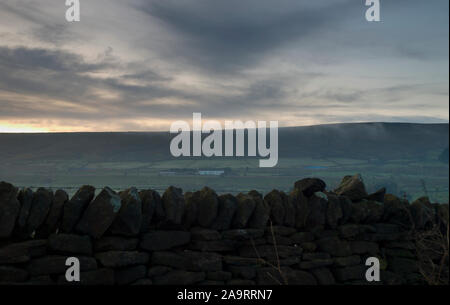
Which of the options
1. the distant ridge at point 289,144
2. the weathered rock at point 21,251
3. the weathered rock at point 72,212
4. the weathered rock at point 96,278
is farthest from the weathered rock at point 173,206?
the distant ridge at point 289,144

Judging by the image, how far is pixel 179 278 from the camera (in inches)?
202

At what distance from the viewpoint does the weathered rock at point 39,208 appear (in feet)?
15.6

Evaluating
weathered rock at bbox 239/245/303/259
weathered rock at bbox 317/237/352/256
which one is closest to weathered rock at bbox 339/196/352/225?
weathered rock at bbox 317/237/352/256

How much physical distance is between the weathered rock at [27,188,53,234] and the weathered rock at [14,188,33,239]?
4cm

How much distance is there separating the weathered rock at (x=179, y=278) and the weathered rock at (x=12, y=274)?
174 cm

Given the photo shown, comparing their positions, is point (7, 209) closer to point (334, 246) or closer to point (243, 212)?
point (243, 212)

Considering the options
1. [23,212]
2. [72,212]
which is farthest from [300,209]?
[23,212]

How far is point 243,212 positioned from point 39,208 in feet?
9.90

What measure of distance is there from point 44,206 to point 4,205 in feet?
1.57

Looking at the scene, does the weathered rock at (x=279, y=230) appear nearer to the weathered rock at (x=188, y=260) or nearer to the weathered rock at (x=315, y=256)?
the weathered rock at (x=315, y=256)

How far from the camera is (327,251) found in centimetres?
603

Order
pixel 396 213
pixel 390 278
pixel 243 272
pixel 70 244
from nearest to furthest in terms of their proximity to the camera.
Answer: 1. pixel 70 244
2. pixel 243 272
3. pixel 390 278
4. pixel 396 213

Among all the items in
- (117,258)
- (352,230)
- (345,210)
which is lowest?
(117,258)
